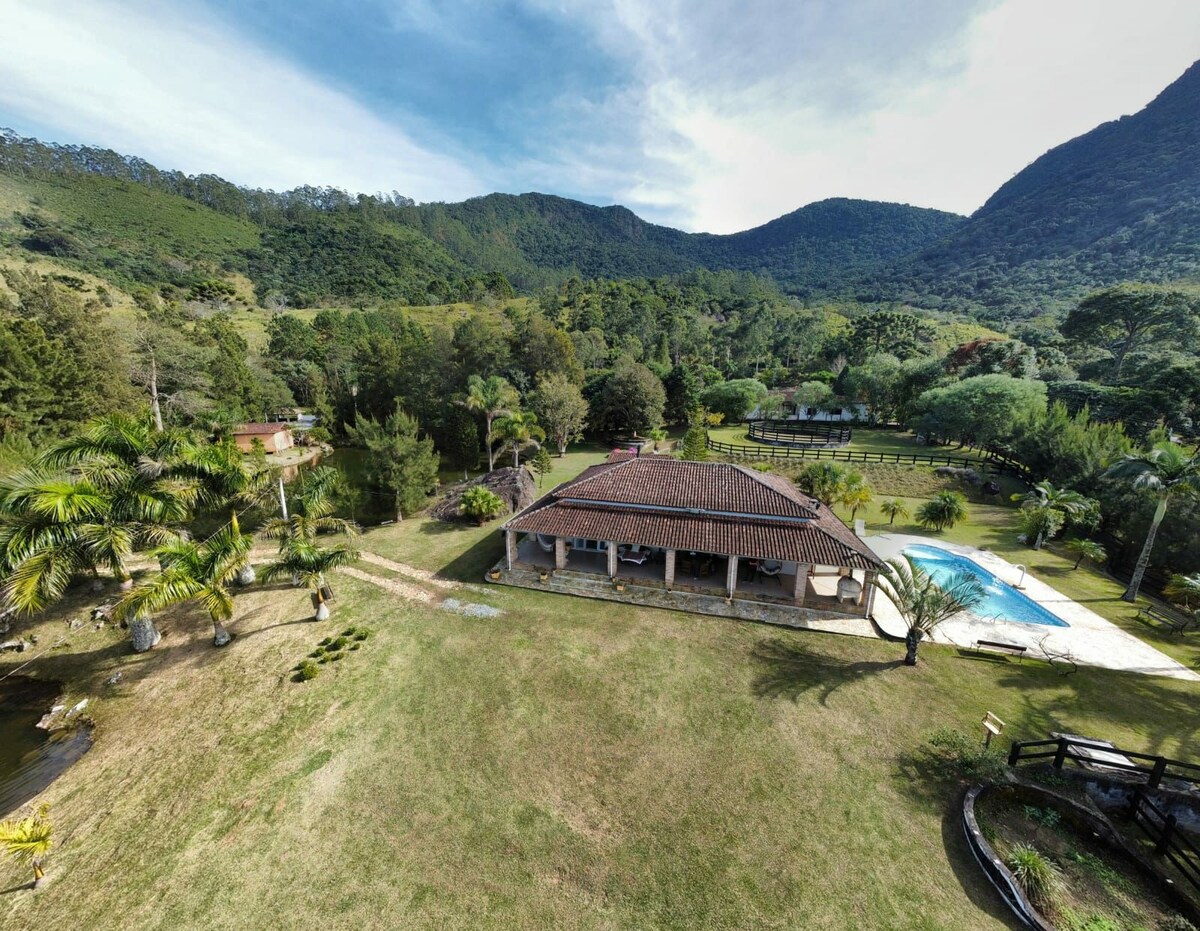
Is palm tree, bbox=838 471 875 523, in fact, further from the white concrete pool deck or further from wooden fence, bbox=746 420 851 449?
wooden fence, bbox=746 420 851 449

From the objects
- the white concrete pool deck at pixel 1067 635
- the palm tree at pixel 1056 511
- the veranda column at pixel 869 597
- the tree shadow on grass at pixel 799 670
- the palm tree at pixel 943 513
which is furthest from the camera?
the palm tree at pixel 943 513

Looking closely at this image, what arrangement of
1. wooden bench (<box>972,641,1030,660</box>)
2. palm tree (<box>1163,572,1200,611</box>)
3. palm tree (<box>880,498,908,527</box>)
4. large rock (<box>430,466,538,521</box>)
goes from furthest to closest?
large rock (<box>430,466,538,521</box>) → palm tree (<box>880,498,908,527</box>) → palm tree (<box>1163,572,1200,611</box>) → wooden bench (<box>972,641,1030,660</box>)

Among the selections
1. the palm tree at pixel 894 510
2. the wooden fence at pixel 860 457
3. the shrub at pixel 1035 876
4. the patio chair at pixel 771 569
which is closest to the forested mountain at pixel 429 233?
the wooden fence at pixel 860 457

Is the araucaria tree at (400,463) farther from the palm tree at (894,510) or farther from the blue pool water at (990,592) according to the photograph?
the palm tree at (894,510)

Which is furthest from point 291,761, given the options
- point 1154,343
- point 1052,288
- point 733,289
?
point 1052,288

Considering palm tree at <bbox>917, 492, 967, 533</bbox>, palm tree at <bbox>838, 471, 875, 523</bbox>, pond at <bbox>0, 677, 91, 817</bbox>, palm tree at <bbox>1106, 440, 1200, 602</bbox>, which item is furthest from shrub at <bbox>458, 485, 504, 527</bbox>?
palm tree at <bbox>1106, 440, 1200, 602</bbox>

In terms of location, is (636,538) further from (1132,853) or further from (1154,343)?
(1154,343)
